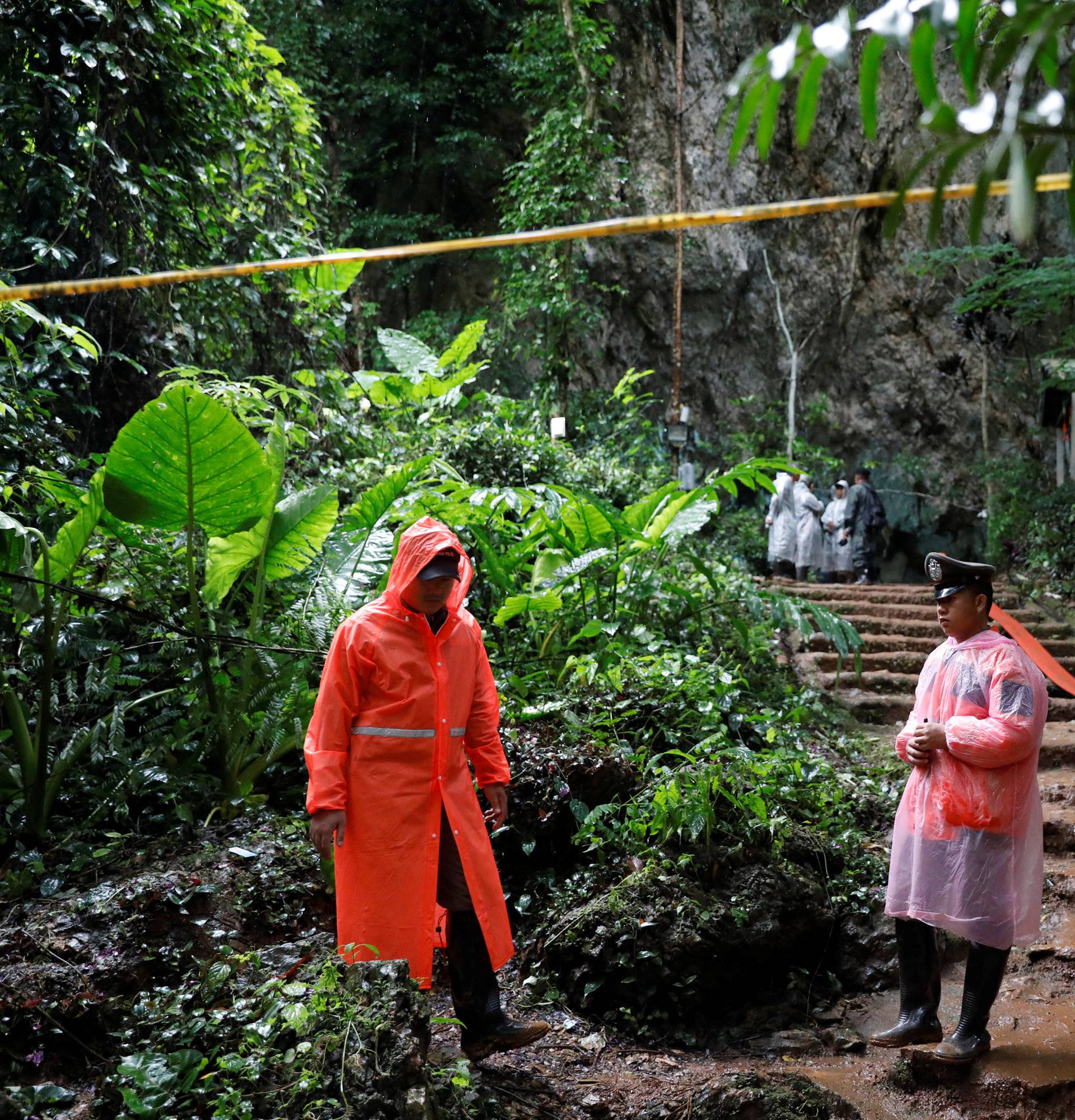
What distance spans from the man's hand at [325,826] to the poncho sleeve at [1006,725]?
2.03 metres

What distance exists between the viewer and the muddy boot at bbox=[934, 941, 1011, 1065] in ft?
10.4

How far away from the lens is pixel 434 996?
12.8ft

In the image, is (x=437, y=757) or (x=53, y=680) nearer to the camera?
(x=437, y=757)

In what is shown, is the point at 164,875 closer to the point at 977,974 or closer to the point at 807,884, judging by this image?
the point at 807,884

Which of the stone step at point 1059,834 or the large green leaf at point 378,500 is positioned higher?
the large green leaf at point 378,500

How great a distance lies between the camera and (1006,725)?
3131 millimetres

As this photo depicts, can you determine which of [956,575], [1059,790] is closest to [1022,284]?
[1059,790]

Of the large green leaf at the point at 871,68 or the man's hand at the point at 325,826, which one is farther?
the man's hand at the point at 325,826

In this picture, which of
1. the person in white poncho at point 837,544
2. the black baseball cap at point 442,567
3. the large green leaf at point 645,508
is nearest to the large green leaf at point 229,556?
the black baseball cap at point 442,567

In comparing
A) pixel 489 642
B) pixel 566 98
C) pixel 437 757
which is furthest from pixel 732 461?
pixel 437 757

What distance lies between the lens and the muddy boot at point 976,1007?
3178 mm

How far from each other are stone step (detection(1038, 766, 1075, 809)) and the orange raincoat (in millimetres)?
4065

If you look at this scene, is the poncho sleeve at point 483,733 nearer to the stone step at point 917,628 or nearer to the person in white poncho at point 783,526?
the stone step at point 917,628

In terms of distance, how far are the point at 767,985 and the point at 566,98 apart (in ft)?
43.5
